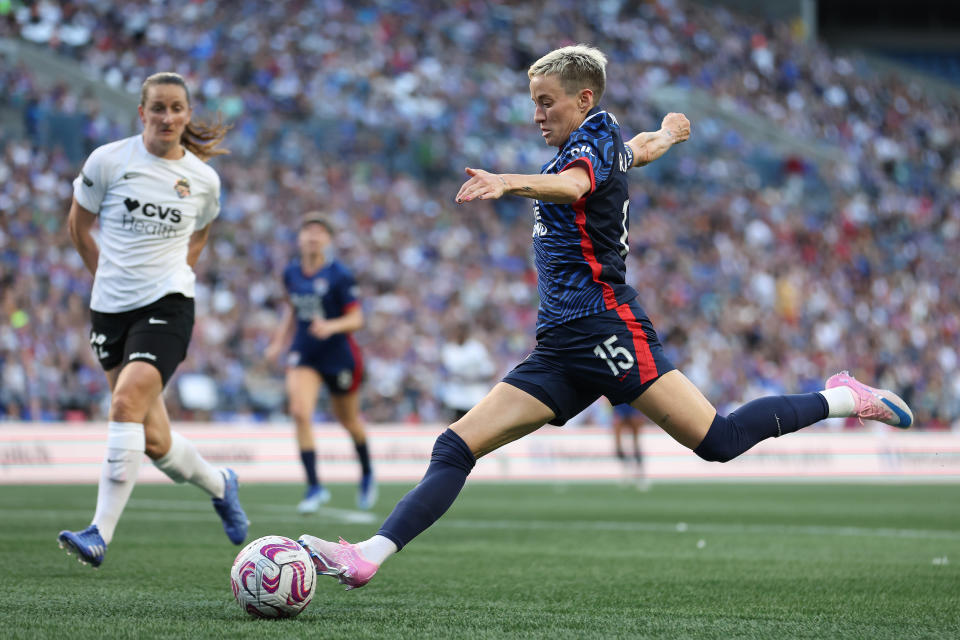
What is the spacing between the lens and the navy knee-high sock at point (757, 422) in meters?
5.63

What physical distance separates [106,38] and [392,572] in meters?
→ 19.8

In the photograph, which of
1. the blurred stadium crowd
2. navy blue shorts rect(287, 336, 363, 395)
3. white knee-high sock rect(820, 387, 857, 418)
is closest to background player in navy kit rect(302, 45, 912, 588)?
white knee-high sock rect(820, 387, 857, 418)

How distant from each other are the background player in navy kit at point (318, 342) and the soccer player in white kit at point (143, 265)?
15.3ft

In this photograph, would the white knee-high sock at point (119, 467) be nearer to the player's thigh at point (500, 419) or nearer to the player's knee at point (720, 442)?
the player's thigh at point (500, 419)

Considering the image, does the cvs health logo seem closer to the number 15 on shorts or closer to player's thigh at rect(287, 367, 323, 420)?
the number 15 on shorts

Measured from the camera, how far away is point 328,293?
12.2 meters

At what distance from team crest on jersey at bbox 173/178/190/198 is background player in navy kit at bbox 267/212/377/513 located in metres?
4.74

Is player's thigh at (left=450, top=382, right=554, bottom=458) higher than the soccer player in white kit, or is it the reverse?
the soccer player in white kit

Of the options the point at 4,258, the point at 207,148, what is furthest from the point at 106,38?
the point at 207,148

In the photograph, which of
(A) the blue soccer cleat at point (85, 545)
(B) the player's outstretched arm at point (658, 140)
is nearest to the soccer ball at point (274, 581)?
(A) the blue soccer cleat at point (85, 545)

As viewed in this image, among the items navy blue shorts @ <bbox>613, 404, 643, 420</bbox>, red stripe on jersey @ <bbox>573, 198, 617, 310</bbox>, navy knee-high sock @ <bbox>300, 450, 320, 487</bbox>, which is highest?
red stripe on jersey @ <bbox>573, 198, 617, 310</bbox>

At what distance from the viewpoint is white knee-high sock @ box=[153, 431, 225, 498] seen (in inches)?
289

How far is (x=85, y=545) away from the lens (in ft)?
20.5

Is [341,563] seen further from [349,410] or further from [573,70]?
[349,410]
